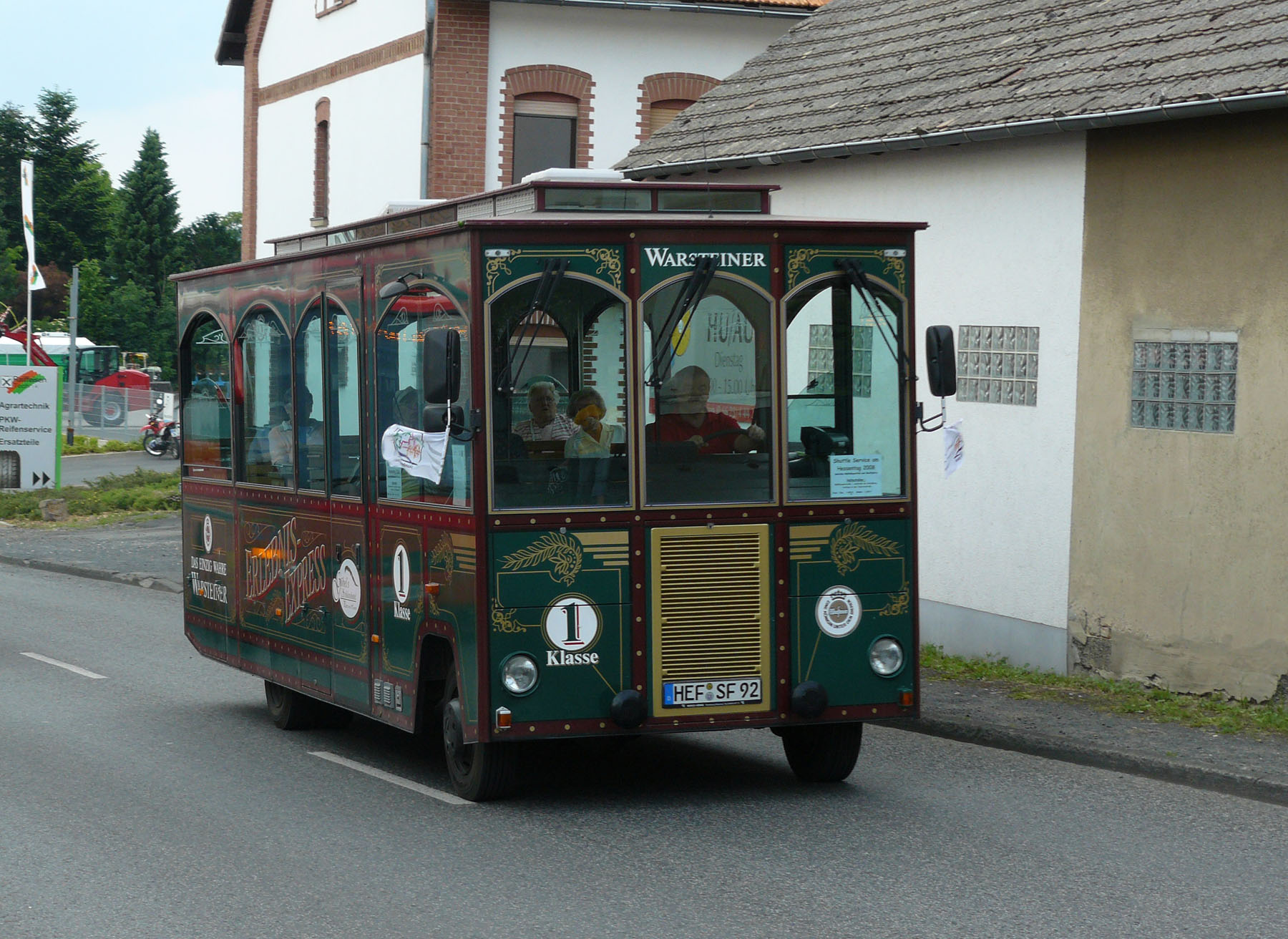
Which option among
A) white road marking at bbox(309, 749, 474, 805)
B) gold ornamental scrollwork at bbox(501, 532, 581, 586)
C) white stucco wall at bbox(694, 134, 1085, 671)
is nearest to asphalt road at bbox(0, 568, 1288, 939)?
white road marking at bbox(309, 749, 474, 805)

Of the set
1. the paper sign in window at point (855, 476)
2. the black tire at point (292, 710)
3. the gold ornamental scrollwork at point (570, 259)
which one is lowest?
the black tire at point (292, 710)

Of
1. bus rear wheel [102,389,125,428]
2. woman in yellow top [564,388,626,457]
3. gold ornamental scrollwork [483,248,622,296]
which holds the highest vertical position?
gold ornamental scrollwork [483,248,622,296]

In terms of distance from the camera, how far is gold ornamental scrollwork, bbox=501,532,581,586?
26.5 ft

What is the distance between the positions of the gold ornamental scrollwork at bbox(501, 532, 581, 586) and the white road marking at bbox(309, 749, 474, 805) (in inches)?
49.8

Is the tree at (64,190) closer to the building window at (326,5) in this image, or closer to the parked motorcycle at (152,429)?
the parked motorcycle at (152,429)

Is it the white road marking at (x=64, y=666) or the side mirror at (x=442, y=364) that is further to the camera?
the white road marking at (x=64, y=666)

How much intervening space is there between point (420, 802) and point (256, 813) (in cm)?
78

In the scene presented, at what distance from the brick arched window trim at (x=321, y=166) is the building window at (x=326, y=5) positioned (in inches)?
57.7

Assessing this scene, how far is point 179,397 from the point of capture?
1240 centimetres

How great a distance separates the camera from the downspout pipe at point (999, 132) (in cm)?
1030

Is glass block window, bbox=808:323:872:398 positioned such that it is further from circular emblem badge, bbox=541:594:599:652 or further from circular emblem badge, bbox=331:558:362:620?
circular emblem badge, bbox=331:558:362:620

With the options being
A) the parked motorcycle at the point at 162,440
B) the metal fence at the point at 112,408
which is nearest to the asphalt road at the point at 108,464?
the parked motorcycle at the point at 162,440

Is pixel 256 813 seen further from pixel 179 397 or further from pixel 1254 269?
pixel 1254 269

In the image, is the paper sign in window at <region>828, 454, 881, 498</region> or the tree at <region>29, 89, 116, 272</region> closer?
the paper sign in window at <region>828, 454, 881, 498</region>
